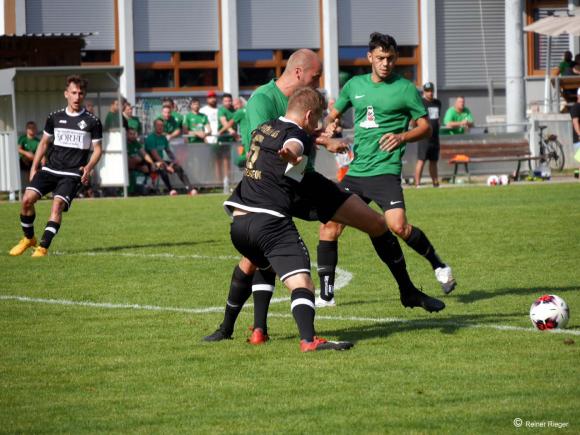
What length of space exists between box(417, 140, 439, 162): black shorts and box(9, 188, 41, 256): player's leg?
43.4 ft

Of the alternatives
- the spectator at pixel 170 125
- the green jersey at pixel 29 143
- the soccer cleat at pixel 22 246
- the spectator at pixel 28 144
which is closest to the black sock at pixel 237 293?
the soccer cleat at pixel 22 246

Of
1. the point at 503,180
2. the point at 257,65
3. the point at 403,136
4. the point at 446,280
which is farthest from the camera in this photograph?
the point at 257,65

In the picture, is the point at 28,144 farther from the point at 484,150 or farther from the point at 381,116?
the point at 381,116

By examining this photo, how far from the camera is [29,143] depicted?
26.4m

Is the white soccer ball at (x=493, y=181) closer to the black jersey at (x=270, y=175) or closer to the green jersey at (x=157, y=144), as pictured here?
the green jersey at (x=157, y=144)

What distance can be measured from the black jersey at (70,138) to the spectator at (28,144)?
→ 11.1 meters

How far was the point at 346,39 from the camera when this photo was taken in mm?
38438

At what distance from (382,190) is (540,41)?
3144cm

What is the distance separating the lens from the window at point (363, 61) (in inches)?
1522

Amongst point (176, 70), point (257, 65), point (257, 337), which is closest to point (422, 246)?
point (257, 337)

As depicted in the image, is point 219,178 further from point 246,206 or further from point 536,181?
point 246,206

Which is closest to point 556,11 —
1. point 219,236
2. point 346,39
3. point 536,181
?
point 346,39

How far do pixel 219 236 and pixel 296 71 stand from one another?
8.73 meters

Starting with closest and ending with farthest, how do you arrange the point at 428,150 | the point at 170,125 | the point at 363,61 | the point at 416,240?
the point at 416,240 < the point at 428,150 < the point at 170,125 < the point at 363,61
